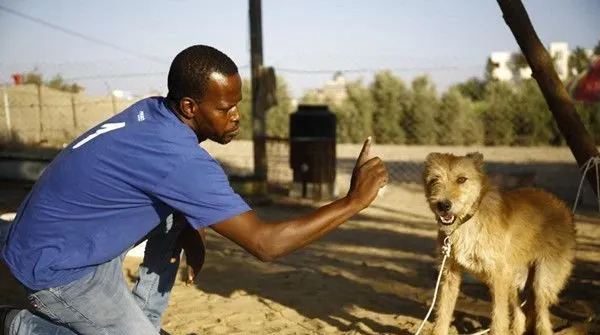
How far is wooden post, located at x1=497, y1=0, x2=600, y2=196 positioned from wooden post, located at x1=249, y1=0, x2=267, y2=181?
24.1ft

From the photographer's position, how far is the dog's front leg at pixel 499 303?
476 cm

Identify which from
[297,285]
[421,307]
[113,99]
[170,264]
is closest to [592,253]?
[421,307]

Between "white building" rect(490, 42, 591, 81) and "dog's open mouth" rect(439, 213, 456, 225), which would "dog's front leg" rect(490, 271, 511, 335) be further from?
"white building" rect(490, 42, 591, 81)

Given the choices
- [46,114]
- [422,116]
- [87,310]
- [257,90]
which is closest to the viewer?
[87,310]

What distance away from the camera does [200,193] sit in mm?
2799

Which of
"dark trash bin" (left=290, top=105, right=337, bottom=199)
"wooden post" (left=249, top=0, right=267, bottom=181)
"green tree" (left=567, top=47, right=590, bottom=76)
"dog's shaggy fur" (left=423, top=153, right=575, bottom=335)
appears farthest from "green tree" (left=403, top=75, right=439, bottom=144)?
"dog's shaggy fur" (left=423, top=153, right=575, bottom=335)

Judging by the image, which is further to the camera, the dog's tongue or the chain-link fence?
the chain-link fence

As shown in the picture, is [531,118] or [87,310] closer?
[87,310]

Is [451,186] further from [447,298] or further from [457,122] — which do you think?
[457,122]

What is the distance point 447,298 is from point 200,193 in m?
2.88

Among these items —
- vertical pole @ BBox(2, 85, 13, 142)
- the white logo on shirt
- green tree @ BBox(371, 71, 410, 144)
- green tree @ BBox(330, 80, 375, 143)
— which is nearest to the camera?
the white logo on shirt

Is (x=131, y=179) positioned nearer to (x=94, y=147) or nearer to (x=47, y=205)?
(x=94, y=147)

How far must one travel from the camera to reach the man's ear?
2994mm

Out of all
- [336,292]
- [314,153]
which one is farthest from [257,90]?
[336,292]
